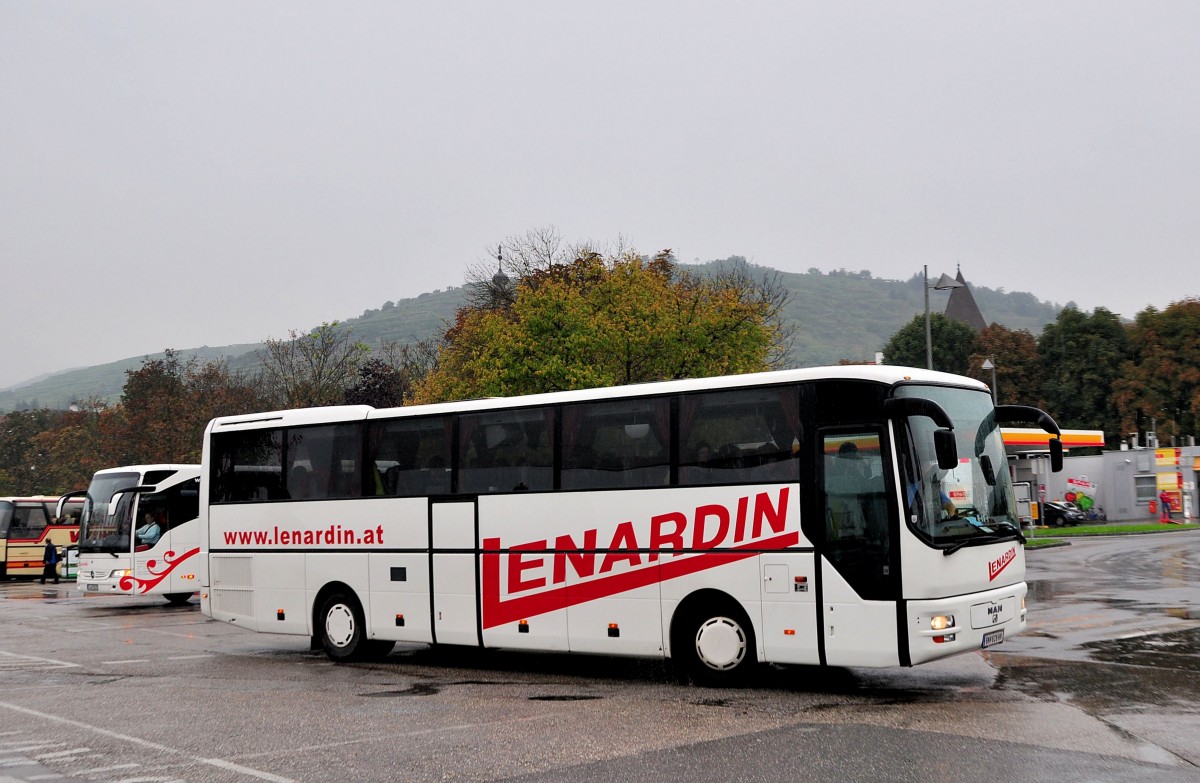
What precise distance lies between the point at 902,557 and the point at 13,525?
37.5 metres

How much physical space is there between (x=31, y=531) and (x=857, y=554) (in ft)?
121

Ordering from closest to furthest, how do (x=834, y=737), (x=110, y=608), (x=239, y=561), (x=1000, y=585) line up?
(x=834, y=737)
(x=1000, y=585)
(x=239, y=561)
(x=110, y=608)

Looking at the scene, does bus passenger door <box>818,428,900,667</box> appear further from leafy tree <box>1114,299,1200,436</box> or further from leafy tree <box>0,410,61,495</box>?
leafy tree <box>0,410,61,495</box>

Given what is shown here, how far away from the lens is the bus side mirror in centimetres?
1069

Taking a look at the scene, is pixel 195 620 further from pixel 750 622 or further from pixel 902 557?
pixel 902 557

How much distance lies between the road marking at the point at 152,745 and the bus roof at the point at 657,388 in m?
5.43

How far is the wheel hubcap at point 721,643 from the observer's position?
12.1 m

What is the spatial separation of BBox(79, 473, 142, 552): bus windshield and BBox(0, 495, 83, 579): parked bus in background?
1302cm

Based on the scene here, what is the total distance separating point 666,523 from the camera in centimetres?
1266

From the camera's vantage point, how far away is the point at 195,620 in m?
23.8

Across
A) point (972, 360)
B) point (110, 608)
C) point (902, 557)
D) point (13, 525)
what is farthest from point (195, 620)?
point (972, 360)

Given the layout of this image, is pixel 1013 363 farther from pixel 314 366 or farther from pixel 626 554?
pixel 626 554

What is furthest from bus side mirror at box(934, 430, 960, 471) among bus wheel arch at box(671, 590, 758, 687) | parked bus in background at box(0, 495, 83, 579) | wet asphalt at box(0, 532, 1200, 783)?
parked bus in background at box(0, 495, 83, 579)

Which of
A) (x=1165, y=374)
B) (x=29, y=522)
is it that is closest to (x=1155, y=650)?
(x=29, y=522)
